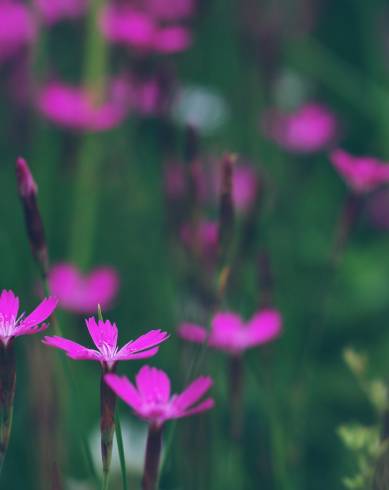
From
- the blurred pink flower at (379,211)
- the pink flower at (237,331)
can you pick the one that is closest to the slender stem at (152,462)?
the pink flower at (237,331)

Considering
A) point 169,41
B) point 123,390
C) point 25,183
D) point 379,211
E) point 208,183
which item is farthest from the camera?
point 379,211

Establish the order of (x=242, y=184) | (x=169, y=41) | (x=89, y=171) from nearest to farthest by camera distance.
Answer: (x=169, y=41) → (x=89, y=171) → (x=242, y=184)

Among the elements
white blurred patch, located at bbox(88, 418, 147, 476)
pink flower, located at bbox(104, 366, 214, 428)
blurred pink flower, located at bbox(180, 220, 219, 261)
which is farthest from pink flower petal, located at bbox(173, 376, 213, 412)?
white blurred patch, located at bbox(88, 418, 147, 476)

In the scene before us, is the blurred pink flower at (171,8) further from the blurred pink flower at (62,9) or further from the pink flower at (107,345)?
the pink flower at (107,345)

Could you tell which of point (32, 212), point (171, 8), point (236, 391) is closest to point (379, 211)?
point (171, 8)

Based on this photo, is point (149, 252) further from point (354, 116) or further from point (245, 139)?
point (354, 116)

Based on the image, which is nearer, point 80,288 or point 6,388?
point 6,388

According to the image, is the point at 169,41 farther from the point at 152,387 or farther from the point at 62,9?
the point at 152,387
